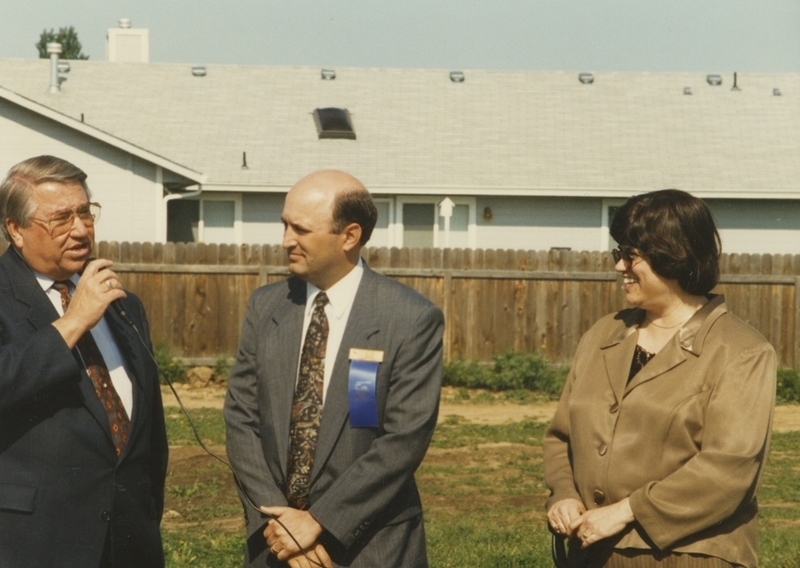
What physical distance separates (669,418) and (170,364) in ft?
45.8

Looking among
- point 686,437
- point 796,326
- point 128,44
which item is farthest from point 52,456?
point 128,44

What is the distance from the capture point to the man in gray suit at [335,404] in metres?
4.14

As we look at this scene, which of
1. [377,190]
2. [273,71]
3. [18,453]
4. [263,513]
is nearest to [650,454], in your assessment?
[263,513]

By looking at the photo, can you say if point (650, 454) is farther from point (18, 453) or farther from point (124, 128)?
point (124, 128)

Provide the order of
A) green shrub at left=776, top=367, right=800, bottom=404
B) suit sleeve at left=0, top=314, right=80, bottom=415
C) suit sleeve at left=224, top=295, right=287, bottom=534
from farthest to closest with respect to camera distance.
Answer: green shrub at left=776, top=367, right=800, bottom=404
suit sleeve at left=224, top=295, right=287, bottom=534
suit sleeve at left=0, top=314, right=80, bottom=415

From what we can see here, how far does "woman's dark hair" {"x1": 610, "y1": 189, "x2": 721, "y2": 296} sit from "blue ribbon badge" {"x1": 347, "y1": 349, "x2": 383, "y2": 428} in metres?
1.08

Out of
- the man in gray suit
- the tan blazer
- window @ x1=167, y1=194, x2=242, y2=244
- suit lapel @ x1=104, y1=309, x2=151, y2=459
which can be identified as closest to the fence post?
window @ x1=167, y1=194, x2=242, y2=244

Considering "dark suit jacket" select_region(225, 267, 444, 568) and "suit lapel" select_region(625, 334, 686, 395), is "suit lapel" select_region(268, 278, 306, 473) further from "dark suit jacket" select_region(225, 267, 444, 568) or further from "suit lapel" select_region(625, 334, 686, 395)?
"suit lapel" select_region(625, 334, 686, 395)

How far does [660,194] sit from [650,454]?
0.96 m

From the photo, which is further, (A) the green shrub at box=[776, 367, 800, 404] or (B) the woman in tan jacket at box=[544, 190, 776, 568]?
(A) the green shrub at box=[776, 367, 800, 404]

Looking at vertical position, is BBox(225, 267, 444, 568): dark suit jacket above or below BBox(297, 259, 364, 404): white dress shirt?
below

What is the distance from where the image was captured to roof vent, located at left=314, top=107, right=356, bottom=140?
25.2 metres

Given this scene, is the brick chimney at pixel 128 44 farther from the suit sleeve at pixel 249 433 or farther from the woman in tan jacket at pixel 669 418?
the woman in tan jacket at pixel 669 418

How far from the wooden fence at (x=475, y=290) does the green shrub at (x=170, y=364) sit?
0.25m
